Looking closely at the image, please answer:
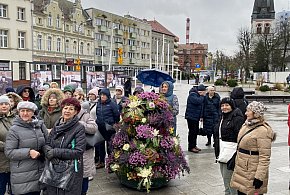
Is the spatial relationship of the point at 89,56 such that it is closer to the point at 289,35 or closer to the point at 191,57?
the point at 289,35

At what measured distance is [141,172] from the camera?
4969mm

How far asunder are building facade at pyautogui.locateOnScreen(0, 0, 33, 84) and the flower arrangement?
35534 millimetres

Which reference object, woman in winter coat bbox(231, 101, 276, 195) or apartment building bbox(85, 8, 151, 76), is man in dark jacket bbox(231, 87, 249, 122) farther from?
apartment building bbox(85, 8, 151, 76)

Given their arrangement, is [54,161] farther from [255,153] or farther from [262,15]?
[262,15]

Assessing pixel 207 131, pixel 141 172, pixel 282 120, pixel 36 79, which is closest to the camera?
pixel 141 172

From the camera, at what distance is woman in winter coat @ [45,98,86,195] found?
3.52 metres

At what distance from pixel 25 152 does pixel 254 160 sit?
2766mm

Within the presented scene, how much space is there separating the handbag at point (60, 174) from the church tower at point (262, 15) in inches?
4031

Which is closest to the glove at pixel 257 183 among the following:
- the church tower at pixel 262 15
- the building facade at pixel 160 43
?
the building facade at pixel 160 43

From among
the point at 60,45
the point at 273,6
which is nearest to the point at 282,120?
the point at 60,45

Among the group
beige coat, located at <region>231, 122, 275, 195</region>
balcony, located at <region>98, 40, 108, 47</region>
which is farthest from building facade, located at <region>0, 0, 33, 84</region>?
beige coat, located at <region>231, 122, 275, 195</region>

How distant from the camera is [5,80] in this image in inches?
586

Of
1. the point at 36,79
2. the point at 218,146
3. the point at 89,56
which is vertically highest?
the point at 89,56

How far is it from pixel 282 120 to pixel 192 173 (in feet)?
32.6
